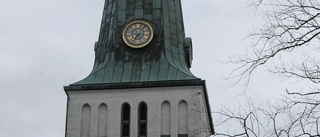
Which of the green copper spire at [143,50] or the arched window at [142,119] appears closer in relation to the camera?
the arched window at [142,119]

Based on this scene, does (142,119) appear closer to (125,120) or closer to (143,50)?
(125,120)

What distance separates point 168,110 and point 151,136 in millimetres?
1691

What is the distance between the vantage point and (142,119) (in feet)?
129

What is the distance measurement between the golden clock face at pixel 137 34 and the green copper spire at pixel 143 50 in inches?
9.9

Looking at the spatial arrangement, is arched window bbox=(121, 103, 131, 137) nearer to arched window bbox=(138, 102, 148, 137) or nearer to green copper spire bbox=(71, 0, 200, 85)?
arched window bbox=(138, 102, 148, 137)

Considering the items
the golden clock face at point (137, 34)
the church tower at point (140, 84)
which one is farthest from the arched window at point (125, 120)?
the golden clock face at point (137, 34)

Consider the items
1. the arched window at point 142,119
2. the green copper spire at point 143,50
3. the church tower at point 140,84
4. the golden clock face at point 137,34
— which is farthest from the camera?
the golden clock face at point 137,34

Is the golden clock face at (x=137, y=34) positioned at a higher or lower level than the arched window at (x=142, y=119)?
higher

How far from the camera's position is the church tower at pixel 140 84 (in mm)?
39000

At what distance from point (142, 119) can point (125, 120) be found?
0.80m

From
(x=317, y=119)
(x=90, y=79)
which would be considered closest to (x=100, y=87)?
(x=90, y=79)

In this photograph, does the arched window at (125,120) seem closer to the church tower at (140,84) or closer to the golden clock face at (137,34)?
the church tower at (140,84)

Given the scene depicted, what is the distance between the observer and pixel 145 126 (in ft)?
128

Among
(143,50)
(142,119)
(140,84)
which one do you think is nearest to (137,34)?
(143,50)
